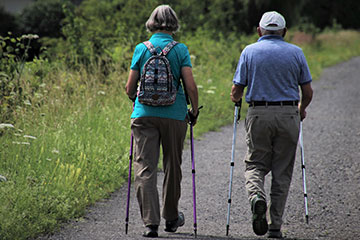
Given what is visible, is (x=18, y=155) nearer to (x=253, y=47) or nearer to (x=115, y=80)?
(x=253, y=47)

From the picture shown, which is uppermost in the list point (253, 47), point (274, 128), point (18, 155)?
point (253, 47)

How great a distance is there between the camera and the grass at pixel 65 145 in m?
5.18

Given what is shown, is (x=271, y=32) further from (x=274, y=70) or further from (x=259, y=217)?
(x=259, y=217)

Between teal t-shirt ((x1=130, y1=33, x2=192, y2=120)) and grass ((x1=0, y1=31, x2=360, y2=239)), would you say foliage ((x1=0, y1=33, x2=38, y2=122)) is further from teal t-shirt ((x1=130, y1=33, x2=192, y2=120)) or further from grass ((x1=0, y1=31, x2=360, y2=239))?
teal t-shirt ((x1=130, y1=33, x2=192, y2=120))

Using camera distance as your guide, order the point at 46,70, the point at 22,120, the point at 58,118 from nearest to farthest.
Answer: the point at 22,120, the point at 58,118, the point at 46,70

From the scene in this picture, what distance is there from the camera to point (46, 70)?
9789 millimetres

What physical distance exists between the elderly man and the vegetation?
1858mm

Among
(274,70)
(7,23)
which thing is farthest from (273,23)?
(7,23)

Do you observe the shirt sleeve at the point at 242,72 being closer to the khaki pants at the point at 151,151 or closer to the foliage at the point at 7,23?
the khaki pants at the point at 151,151

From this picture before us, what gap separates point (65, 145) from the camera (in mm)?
6973

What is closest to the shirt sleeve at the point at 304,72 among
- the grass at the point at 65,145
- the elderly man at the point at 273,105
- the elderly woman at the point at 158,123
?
the elderly man at the point at 273,105

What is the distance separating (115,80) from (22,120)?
11.2ft

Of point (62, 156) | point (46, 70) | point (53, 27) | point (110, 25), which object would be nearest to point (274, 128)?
point (62, 156)

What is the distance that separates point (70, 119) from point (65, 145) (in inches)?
51.4
